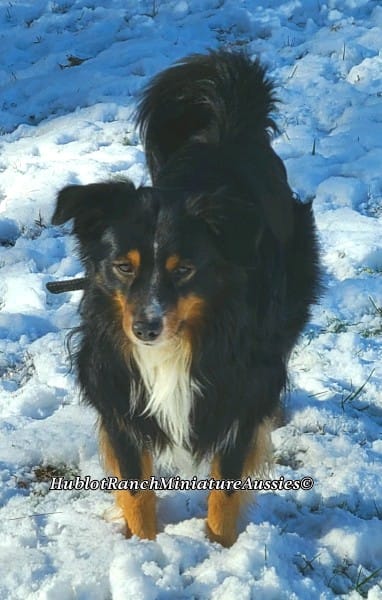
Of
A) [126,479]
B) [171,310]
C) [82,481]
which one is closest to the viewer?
[171,310]

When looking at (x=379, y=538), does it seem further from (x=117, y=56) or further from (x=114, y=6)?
(x=114, y=6)

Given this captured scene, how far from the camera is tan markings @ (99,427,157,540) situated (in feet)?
10.2

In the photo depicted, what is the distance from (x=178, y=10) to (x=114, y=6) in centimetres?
70

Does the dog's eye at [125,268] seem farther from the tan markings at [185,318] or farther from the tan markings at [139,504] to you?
the tan markings at [139,504]

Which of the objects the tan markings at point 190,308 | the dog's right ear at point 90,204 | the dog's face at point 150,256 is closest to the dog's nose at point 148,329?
the dog's face at point 150,256

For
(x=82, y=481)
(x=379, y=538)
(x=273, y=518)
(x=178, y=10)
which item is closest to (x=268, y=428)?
(x=273, y=518)

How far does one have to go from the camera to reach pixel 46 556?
2936 mm

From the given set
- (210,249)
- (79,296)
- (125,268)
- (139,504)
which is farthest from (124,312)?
(79,296)

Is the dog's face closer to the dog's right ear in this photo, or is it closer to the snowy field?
the dog's right ear

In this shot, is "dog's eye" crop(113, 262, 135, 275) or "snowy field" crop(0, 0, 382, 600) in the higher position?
"dog's eye" crop(113, 262, 135, 275)

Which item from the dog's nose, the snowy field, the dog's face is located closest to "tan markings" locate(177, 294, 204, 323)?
the dog's face

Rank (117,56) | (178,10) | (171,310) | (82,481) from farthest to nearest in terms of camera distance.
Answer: (178,10), (117,56), (82,481), (171,310)

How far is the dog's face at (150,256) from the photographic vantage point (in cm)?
252

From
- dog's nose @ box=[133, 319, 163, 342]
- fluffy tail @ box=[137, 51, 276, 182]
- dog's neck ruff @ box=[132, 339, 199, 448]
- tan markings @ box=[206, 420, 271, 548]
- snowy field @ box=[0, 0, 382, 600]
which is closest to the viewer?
dog's nose @ box=[133, 319, 163, 342]
